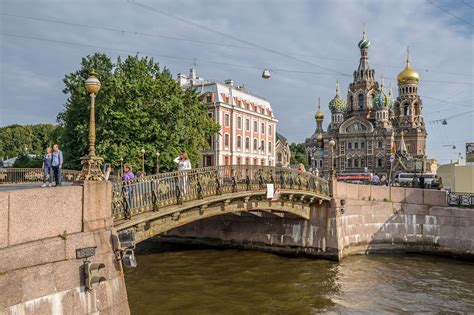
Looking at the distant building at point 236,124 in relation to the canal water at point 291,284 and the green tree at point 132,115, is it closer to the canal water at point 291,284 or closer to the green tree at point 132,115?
the green tree at point 132,115

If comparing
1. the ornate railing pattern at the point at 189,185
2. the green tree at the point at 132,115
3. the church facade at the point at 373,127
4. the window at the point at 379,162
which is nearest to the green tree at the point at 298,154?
the church facade at the point at 373,127

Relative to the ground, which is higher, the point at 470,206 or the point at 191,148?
the point at 191,148

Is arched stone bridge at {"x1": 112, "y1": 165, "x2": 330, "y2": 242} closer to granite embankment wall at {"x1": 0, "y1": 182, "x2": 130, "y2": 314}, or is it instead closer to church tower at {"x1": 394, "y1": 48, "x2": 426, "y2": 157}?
granite embankment wall at {"x1": 0, "y1": 182, "x2": 130, "y2": 314}

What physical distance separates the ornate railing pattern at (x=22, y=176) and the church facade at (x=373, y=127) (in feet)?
263

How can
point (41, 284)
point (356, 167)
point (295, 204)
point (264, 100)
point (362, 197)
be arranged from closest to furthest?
point (41, 284) → point (295, 204) → point (362, 197) → point (264, 100) → point (356, 167)

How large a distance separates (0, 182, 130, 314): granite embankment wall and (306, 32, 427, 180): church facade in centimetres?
8998

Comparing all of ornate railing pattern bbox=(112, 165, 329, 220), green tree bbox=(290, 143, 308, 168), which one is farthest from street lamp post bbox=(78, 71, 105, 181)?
green tree bbox=(290, 143, 308, 168)

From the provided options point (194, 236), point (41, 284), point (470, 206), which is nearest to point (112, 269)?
point (41, 284)

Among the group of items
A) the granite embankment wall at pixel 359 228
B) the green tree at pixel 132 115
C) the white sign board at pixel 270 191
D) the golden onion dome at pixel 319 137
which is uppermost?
the golden onion dome at pixel 319 137

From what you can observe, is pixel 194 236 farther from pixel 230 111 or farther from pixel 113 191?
pixel 230 111

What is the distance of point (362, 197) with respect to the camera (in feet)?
78.6

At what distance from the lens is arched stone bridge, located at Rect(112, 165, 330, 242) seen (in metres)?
11.0

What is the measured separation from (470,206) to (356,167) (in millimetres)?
77778

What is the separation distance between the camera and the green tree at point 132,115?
3089cm
